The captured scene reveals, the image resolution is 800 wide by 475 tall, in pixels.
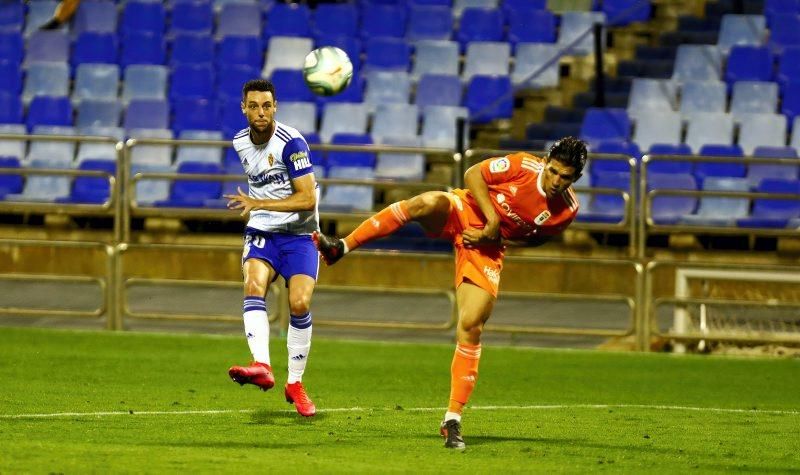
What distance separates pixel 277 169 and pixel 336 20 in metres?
13.6

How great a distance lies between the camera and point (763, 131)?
19.5 meters

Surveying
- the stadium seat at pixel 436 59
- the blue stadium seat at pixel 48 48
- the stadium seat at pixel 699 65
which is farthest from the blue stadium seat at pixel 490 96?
the blue stadium seat at pixel 48 48

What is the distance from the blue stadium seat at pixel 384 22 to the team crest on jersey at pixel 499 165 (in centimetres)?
1402

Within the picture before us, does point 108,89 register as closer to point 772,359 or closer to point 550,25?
point 550,25

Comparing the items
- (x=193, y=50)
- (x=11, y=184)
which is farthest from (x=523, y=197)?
(x=193, y=50)

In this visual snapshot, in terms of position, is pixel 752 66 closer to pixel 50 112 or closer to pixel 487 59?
pixel 487 59

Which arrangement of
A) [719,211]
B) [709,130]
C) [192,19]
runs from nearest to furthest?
[719,211] < [709,130] < [192,19]

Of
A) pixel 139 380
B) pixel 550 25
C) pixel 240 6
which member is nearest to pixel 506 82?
pixel 550 25

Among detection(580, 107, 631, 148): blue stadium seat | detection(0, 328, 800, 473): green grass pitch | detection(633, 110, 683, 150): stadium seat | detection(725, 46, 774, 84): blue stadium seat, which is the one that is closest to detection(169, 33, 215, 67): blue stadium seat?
detection(580, 107, 631, 148): blue stadium seat

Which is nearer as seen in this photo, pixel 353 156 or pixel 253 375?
pixel 253 375

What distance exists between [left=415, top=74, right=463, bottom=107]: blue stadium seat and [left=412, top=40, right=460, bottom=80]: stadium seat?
34 cm

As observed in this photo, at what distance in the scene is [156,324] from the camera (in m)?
16.9

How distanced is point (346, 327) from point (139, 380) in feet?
14.4

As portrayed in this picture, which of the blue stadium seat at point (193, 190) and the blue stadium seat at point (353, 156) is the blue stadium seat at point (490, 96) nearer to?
the blue stadium seat at point (353, 156)
